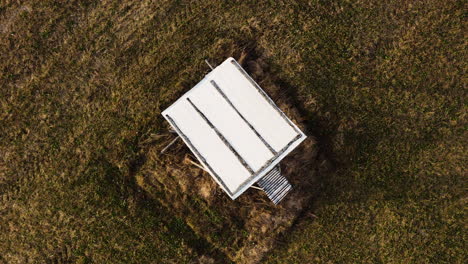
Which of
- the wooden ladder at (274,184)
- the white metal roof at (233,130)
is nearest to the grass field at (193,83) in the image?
the wooden ladder at (274,184)

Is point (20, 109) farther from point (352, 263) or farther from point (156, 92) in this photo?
point (352, 263)

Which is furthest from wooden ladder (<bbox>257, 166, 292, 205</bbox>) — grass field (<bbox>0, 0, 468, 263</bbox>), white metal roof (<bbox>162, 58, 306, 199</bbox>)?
grass field (<bbox>0, 0, 468, 263</bbox>)

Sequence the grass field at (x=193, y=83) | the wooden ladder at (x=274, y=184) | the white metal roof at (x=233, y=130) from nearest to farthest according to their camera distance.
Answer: the white metal roof at (x=233, y=130)
the wooden ladder at (x=274, y=184)
the grass field at (x=193, y=83)

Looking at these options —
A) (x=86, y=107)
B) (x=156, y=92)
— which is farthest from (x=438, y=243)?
(x=86, y=107)

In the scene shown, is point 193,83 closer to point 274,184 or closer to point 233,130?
point 233,130

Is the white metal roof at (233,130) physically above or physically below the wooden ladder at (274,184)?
above

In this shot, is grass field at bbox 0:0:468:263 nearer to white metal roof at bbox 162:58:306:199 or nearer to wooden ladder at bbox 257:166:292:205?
wooden ladder at bbox 257:166:292:205

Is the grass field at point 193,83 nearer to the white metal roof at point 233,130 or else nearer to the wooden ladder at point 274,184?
Result: the wooden ladder at point 274,184

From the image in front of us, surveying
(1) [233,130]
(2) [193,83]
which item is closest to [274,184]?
(1) [233,130]
